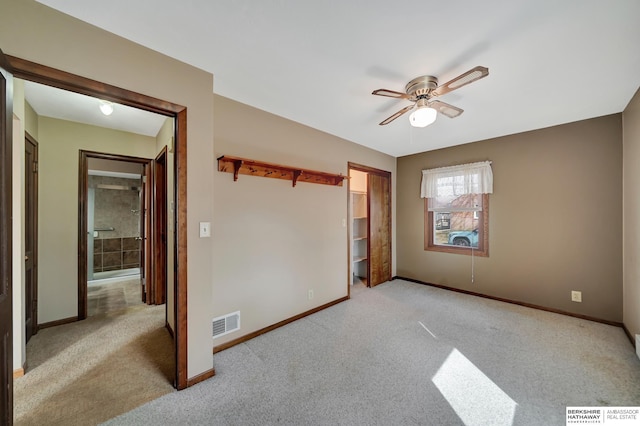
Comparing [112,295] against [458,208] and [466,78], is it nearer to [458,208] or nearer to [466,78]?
[466,78]

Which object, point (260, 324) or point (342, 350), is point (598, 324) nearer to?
point (342, 350)

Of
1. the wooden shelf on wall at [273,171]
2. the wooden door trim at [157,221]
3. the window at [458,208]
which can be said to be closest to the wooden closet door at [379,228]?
the window at [458,208]

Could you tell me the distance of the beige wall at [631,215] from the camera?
2.23 meters

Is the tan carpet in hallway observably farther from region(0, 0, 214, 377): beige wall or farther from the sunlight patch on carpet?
the sunlight patch on carpet

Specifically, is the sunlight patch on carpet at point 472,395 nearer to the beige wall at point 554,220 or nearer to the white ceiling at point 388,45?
the beige wall at point 554,220

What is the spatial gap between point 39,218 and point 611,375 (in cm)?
562

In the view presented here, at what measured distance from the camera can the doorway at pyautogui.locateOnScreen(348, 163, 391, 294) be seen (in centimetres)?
415

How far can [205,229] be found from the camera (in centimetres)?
187

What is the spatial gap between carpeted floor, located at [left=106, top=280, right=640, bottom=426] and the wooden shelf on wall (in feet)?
5.62

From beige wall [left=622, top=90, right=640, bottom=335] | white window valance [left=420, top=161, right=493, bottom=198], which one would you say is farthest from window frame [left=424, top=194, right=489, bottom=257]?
beige wall [left=622, top=90, right=640, bottom=335]

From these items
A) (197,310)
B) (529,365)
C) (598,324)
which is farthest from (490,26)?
(598,324)

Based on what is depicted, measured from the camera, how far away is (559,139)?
307 cm

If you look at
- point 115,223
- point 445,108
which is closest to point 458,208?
point 445,108

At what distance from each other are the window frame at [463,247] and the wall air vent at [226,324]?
337 centimetres
